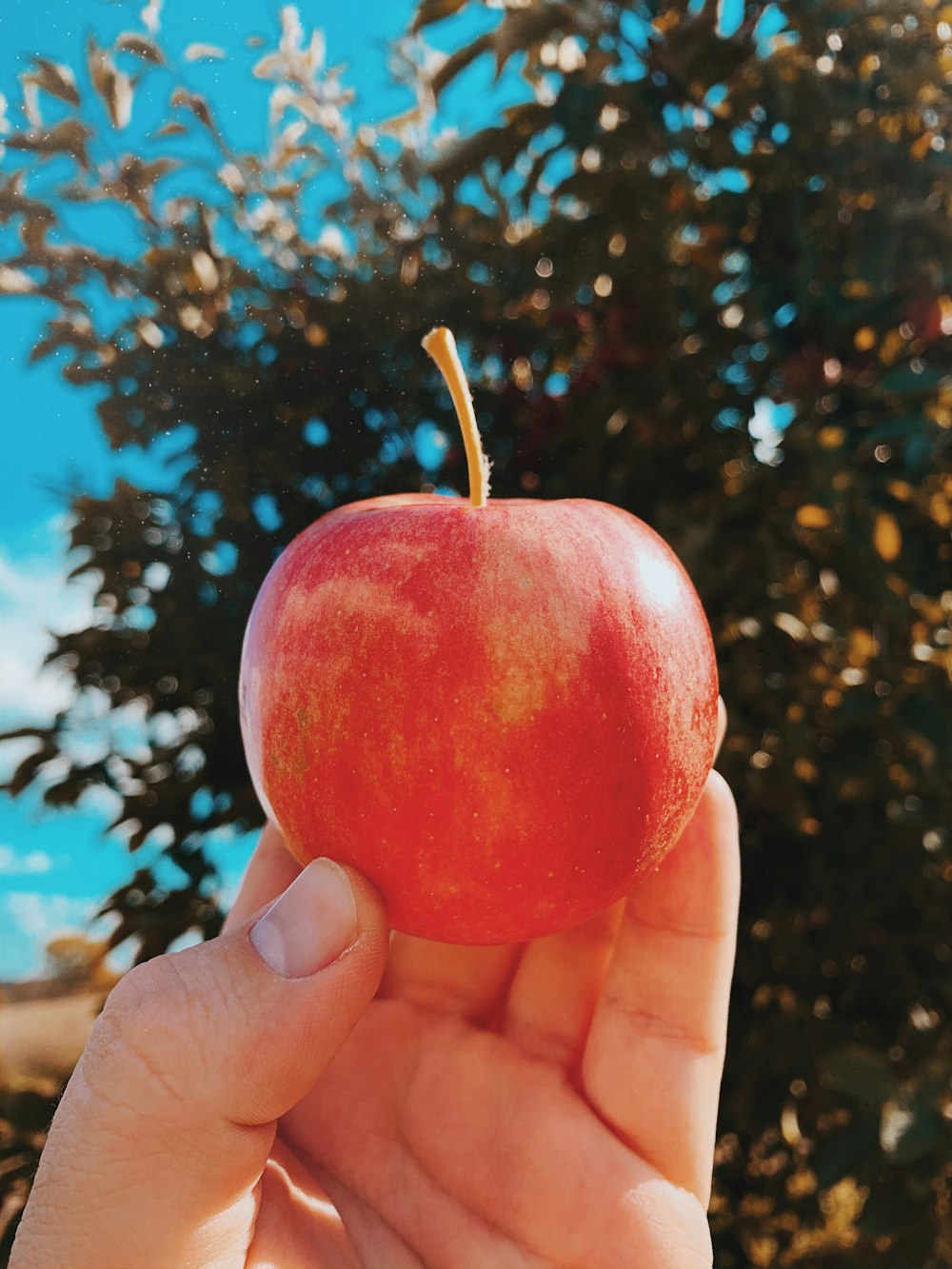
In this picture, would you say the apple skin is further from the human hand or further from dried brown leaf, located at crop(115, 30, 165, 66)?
dried brown leaf, located at crop(115, 30, 165, 66)

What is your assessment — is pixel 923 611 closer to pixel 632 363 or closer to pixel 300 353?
pixel 632 363

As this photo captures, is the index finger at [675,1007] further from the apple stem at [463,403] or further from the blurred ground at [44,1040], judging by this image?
the blurred ground at [44,1040]

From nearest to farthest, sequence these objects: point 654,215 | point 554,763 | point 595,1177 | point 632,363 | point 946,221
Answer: point 554,763, point 595,1177, point 946,221, point 654,215, point 632,363

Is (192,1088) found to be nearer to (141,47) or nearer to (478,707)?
(478,707)

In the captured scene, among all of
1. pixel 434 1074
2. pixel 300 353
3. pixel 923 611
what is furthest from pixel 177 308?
pixel 923 611

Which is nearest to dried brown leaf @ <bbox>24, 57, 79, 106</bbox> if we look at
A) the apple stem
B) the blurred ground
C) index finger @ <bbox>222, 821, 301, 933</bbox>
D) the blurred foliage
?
the blurred foliage

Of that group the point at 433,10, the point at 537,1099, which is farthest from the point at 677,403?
the point at 537,1099
